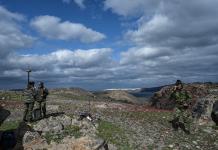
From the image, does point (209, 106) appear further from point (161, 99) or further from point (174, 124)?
point (161, 99)

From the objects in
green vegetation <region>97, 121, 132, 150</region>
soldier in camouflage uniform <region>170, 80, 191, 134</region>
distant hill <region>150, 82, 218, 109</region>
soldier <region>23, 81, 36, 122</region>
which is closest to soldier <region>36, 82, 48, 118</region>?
soldier <region>23, 81, 36, 122</region>

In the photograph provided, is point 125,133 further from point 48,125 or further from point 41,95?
point 41,95

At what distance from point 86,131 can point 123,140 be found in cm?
280

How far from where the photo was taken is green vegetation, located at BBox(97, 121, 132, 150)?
2698cm

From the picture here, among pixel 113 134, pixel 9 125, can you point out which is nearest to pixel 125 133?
pixel 113 134

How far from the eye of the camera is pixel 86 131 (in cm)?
2739

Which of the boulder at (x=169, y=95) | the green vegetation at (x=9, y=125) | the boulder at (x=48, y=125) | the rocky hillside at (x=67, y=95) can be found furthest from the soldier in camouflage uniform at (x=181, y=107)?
the rocky hillside at (x=67, y=95)

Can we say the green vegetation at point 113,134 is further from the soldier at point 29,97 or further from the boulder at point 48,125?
the soldier at point 29,97

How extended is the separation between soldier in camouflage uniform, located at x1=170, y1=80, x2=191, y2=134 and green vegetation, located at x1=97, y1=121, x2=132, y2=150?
16.2ft

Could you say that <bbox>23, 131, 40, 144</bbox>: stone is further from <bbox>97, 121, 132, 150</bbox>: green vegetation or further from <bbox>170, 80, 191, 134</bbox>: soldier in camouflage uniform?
<bbox>170, 80, 191, 134</bbox>: soldier in camouflage uniform

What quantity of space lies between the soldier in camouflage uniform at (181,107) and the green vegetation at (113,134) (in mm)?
4937

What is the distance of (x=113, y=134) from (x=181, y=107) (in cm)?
612

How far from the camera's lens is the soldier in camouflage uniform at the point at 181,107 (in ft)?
100

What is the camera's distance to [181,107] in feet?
100
